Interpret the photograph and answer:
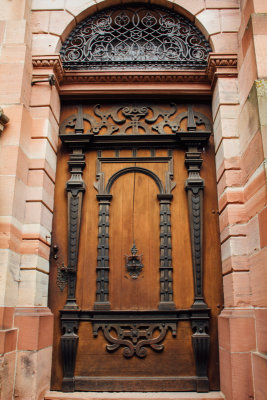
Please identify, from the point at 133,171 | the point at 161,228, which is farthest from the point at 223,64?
the point at 161,228

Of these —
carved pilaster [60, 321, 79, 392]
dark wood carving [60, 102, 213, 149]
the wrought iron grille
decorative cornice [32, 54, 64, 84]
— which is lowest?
carved pilaster [60, 321, 79, 392]

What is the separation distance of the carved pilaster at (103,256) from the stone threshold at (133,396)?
0.96 m

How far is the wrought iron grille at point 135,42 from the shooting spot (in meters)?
5.24

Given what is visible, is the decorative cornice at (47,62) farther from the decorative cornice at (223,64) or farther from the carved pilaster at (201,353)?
the carved pilaster at (201,353)

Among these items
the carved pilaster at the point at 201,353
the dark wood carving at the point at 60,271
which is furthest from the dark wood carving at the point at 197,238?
the dark wood carving at the point at 60,271

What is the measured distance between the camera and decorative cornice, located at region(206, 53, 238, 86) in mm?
4891

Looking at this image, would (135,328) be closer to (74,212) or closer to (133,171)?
(74,212)

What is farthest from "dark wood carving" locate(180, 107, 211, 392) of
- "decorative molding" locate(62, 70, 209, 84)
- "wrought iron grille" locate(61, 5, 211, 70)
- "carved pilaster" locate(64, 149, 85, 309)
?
"carved pilaster" locate(64, 149, 85, 309)

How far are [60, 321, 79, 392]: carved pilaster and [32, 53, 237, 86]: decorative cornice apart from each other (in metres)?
3.28

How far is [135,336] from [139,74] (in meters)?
3.44

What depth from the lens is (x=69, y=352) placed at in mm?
4441

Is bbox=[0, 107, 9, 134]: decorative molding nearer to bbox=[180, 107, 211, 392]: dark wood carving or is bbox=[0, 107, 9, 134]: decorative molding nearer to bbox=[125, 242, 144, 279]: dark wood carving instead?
bbox=[125, 242, 144, 279]: dark wood carving

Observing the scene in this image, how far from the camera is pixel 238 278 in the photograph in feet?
13.5

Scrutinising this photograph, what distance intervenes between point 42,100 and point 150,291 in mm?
2829
